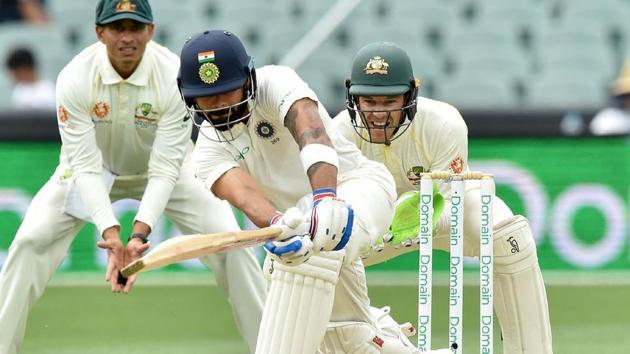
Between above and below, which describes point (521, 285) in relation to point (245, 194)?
below

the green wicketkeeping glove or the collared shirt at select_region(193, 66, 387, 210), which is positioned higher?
the collared shirt at select_region(193, 66, 387, 210)

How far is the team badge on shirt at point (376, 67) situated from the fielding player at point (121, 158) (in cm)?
91

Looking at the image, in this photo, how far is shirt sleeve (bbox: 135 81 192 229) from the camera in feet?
17.5

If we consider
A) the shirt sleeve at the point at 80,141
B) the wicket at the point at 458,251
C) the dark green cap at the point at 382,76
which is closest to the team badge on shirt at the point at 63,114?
the shirt sleeve at the point at 80,141

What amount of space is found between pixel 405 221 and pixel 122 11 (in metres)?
1.42

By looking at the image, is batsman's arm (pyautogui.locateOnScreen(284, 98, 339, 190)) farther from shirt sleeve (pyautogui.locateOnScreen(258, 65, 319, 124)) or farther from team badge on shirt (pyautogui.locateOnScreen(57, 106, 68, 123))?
team badge on shirt (pyautogui.locateOnScreen(57, 106, 68, 123))

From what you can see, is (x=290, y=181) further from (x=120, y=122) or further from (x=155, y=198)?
(x=120, y=122)

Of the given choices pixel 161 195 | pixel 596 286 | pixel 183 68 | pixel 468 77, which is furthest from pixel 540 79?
pixel 183 68

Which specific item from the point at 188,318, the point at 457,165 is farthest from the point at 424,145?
the point at 188,318

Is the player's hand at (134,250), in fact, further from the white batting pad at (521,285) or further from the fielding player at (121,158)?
the white batting pad at (521,285)

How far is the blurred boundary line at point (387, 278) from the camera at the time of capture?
27.4ft

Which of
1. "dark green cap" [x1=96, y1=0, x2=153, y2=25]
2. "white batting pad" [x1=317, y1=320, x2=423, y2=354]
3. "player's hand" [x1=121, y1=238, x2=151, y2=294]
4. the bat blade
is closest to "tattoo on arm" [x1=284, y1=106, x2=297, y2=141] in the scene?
the bat blade

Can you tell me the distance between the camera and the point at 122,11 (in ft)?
17.4

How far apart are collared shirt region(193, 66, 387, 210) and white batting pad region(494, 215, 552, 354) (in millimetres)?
669
